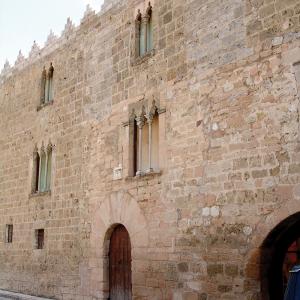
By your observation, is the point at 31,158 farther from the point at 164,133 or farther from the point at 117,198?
the point at 164,133

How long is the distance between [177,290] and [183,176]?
187 cm

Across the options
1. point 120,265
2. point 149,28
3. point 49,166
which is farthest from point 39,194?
point 149,28

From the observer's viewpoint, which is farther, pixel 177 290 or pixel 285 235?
pixel 177 290

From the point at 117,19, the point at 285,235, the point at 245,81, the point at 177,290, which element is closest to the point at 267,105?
the point at 245,81

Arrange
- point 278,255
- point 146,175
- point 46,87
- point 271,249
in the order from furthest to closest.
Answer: point 46,87, point 146,175, point 278,255, point 271,249

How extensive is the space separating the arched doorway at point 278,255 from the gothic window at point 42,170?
6628mm

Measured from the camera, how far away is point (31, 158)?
480 inches

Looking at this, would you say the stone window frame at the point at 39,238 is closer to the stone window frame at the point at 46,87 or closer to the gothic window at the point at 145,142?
the stone window frame at the point at 46,87

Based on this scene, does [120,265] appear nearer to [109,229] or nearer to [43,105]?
[109,229]

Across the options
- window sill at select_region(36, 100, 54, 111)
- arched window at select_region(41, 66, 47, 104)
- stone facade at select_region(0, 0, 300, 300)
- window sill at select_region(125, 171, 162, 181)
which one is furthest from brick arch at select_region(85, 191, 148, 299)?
arched window at select_region(41, 66, 47, 104)

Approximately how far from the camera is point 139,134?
29.0 feet

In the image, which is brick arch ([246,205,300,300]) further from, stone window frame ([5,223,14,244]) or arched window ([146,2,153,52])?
stone window frame ([5,223,14,244])

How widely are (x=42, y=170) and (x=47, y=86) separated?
7.67 ft

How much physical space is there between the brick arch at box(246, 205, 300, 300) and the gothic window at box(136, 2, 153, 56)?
14.5 ft
